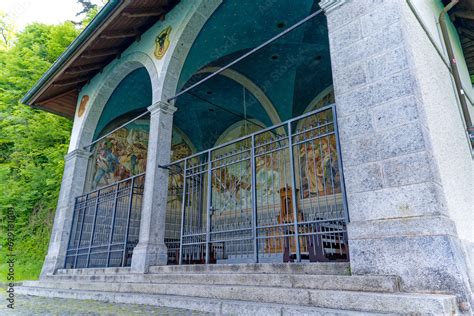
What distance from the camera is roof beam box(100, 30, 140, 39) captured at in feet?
22.4

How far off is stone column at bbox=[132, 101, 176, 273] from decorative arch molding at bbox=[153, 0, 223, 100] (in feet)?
1.26

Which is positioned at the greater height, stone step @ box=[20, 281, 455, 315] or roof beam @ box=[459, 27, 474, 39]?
roof beam @ box=[459, 27, 474, 39]

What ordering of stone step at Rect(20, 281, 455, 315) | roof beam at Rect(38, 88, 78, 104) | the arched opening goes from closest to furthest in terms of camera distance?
stone step at Rect(20, 281, 455, 315)
the arched opening
roof beam at Rect(38, 88, 78, 104)

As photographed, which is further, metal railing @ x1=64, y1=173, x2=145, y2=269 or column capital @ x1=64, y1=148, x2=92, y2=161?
column capital @ x1=64, y1=148, x2=92, y2=161

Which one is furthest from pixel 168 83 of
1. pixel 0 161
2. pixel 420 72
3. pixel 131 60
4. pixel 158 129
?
pixel 0 161

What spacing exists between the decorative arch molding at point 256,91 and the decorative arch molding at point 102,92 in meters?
3.13

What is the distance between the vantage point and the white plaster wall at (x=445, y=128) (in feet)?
8.94

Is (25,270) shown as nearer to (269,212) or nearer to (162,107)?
(162,107)

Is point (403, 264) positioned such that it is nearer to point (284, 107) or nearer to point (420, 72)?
point (420, 72)

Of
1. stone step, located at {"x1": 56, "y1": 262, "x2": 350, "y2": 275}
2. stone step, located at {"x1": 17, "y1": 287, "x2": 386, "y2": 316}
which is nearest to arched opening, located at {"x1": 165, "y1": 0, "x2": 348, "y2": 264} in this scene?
stone step, located at {"x1": 56, "y1": 262, "x2": 350, "y2": 275}

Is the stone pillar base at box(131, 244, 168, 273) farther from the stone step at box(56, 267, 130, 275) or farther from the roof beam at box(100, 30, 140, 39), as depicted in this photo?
the roof beam at box(100, 30, 140, 39)

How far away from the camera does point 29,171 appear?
950 cm

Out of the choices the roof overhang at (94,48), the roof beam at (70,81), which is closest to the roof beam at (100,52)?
the roof overhang at (94,48)

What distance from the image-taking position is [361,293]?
6.94 feet
